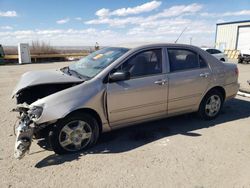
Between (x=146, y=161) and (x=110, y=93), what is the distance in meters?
1.18

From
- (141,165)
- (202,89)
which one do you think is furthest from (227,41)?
(141,165)

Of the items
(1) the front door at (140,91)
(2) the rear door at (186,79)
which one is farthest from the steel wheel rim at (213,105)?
(1) the front door at (140,91)

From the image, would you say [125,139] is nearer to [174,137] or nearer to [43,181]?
[174,137]

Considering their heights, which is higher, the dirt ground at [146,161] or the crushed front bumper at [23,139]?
the crushed front bumper at [23,139]

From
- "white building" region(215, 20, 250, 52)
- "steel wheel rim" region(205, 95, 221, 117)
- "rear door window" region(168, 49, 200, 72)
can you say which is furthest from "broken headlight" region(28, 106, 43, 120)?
"white building" region(215, 20, 250, 52)

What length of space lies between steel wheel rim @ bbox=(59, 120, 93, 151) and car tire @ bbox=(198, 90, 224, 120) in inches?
102

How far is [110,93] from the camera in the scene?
374 centimetres

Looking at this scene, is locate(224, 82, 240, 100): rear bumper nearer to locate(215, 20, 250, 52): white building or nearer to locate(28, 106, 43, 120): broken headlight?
locate(28, 106, 43, 120): broken headlight

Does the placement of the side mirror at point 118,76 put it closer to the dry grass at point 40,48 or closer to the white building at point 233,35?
the dry grass at point 40,48

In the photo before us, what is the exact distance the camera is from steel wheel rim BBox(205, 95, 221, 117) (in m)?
5.11

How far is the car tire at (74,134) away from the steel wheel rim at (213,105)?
2.63 m

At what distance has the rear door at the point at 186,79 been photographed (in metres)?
4.43

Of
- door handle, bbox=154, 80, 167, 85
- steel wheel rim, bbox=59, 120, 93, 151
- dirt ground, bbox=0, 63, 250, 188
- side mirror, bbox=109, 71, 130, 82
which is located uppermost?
side mirror, bbox=109, 71, 130, 82

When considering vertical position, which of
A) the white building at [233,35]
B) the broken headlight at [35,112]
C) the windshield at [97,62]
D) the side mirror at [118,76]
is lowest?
the broken headlight at [35,112]
